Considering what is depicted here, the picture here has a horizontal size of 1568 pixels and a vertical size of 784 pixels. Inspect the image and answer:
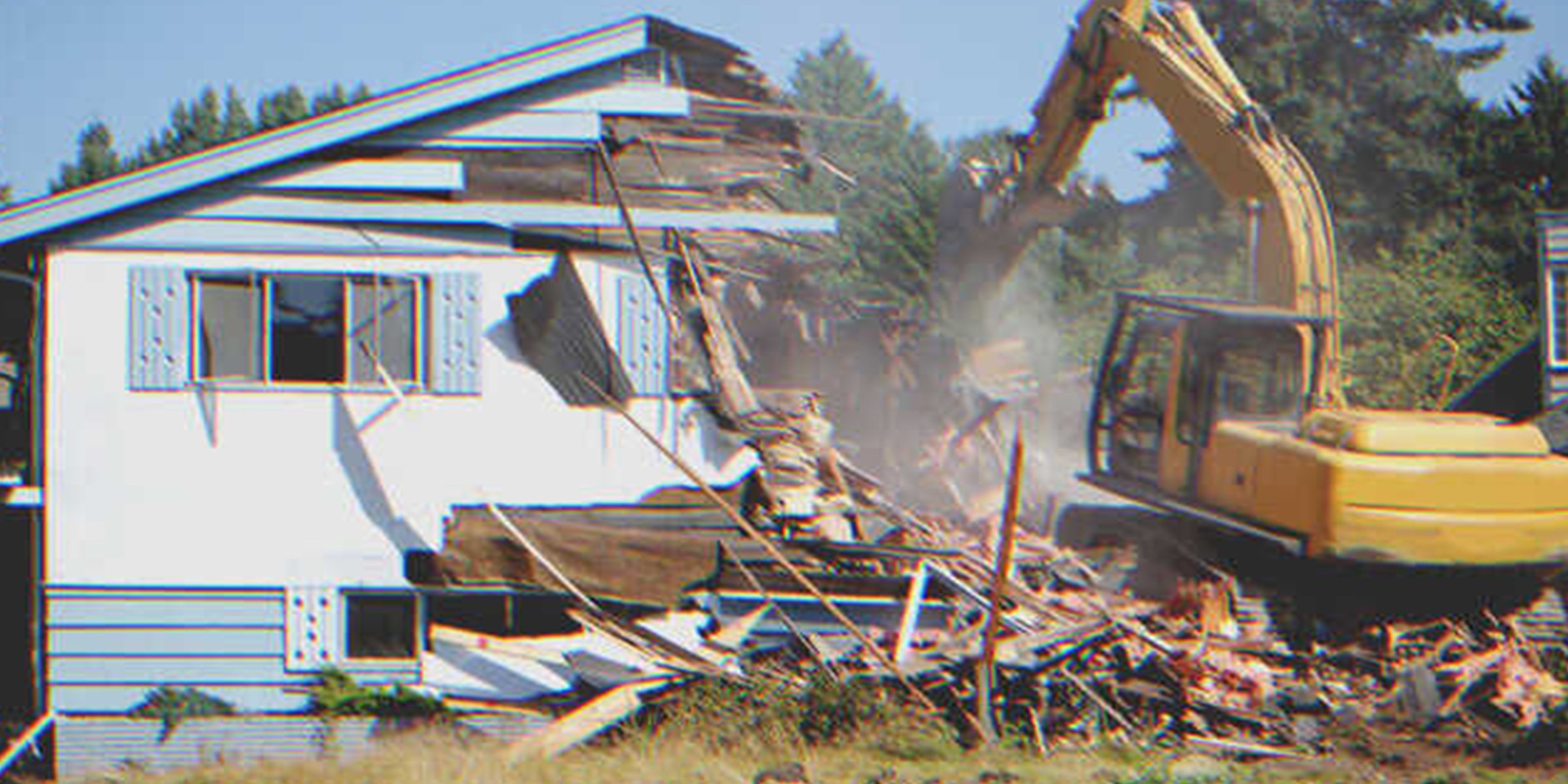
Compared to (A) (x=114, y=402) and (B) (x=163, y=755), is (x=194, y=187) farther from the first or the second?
(B) (x=163, y=755)

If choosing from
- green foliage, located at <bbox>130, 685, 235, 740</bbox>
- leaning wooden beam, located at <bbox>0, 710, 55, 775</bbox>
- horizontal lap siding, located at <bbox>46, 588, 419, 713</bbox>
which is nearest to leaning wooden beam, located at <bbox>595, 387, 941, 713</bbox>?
horizontal lap siding, located at <bbox>46, 588, 419, 713</bbox>

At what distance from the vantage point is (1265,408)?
12398 millimetres

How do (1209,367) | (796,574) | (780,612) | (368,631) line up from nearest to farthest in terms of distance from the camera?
(796,574) → (780,612) → (1209,367) → (368,631)

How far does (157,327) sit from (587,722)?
506cm

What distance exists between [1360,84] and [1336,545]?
32916 millimetres

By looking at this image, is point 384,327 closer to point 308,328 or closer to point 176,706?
point 308,328

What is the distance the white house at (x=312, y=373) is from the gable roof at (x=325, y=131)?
2cm

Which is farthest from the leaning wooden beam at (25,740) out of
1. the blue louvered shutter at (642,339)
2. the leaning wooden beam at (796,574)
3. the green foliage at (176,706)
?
the blue louvered shutter at (642,339)

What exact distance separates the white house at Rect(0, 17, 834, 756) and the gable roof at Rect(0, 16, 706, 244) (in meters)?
0.02

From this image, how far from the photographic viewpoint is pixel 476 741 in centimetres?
1154

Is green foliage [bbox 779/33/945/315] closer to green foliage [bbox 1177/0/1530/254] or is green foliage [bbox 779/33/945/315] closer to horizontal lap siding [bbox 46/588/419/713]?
green foliage [bbox 1177/0/1530/254]

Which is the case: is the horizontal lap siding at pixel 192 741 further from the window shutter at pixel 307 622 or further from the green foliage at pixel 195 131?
the green foliage at pixel 195 131

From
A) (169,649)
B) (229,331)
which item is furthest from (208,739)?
(229,331)

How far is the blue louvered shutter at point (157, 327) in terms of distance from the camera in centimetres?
1192
